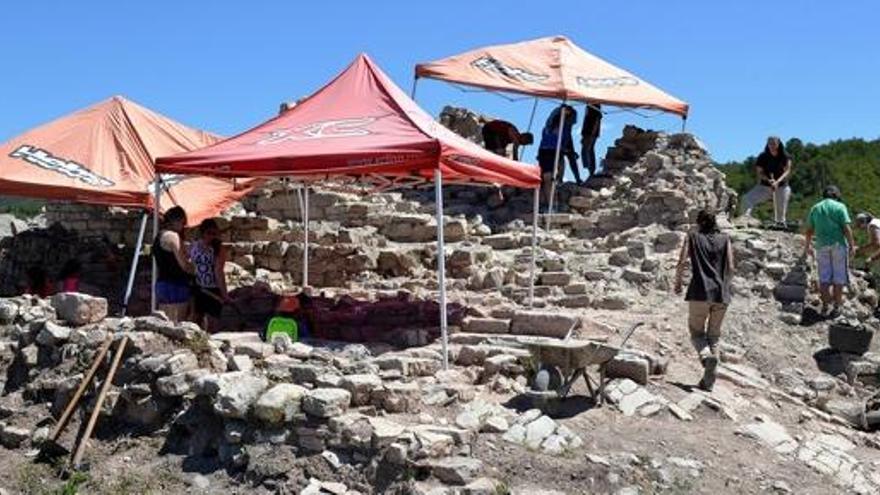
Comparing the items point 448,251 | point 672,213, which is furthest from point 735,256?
point 448,251

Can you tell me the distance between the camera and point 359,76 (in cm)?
1035

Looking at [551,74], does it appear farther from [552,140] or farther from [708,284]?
[708,284]

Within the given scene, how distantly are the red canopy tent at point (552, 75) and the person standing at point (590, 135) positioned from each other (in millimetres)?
606

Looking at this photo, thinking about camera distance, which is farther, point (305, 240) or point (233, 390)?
point (305, 240)

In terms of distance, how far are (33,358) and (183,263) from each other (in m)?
1.58

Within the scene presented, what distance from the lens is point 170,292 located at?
30.9 ft

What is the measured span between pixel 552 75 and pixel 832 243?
5.96 meters

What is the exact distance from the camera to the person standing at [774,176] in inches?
580

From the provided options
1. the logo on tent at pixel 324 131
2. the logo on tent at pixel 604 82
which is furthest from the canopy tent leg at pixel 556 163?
the logo on tent at pixel 324 131

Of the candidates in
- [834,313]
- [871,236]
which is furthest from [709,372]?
[871,236]

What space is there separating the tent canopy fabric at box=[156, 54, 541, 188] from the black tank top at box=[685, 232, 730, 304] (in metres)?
2.01

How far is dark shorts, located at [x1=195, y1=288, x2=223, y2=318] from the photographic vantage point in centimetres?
975

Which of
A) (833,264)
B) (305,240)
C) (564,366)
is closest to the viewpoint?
(564,366)

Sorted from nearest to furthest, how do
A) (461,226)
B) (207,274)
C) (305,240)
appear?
(207,274) < (305,240) < (461,226)
